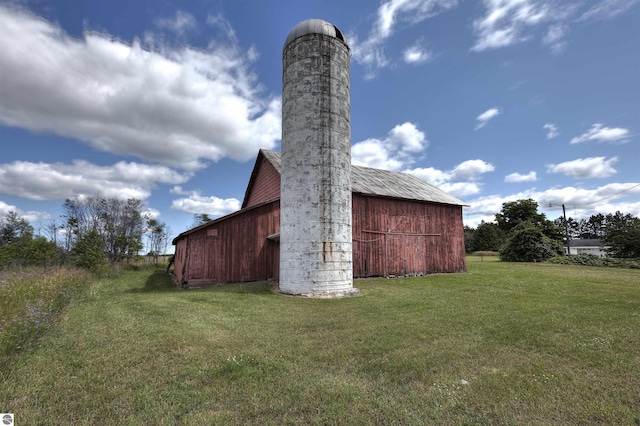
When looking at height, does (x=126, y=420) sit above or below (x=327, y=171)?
below

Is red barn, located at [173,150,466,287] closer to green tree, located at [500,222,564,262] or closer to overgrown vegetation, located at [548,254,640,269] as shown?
overgrown vegetation, located at [548,254,640,269]

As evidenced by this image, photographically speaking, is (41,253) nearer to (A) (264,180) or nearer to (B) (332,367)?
(A) (264,180)

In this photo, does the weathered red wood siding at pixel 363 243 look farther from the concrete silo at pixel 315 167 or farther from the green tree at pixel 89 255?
the green tree at pixel 89 255

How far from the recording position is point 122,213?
141 feet

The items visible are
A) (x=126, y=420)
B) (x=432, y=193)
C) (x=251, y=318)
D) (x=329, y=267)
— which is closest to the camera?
(x=126, y=420)

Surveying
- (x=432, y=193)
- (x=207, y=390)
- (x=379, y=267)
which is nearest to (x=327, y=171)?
(x=379, y=267)

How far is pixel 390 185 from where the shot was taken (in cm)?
2166

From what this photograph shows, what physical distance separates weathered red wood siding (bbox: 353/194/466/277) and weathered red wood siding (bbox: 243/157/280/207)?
16.2ft

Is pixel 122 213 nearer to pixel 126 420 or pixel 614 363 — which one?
pixel 126 420

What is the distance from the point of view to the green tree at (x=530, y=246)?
3347cm

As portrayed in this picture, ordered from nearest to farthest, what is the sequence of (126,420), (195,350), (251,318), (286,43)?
(126,420) < (195,350) < (251,318) < (286,43)

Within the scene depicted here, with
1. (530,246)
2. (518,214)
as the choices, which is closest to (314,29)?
(530,246)

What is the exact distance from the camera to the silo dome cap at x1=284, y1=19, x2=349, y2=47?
13.3m

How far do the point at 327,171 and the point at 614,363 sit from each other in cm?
986
